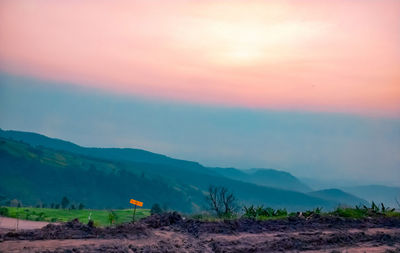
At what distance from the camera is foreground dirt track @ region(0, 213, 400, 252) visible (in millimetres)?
9445

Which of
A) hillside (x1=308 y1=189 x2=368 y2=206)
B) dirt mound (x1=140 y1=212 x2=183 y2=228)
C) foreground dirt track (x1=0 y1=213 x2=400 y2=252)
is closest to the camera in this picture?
foreground dirt track (x1=0 y1=213 x2=400 y2=252)

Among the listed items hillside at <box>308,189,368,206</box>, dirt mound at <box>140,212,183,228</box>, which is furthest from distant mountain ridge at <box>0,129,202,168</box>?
dirt mound at <box>140,212,183,228</box>

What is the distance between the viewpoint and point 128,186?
94.6 m

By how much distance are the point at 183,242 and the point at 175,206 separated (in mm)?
87602

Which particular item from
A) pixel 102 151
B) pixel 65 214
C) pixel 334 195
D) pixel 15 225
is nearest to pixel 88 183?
pixel 102 151

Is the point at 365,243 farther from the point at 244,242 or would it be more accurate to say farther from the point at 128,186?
the point at 128,186

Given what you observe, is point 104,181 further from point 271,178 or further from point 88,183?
point 271,178

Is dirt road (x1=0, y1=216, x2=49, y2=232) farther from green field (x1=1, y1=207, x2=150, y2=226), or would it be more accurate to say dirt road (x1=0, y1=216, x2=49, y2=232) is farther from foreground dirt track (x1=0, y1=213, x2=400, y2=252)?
green field (x1=1, y1=207, x2=150, y2=226)

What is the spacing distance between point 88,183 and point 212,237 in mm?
81314

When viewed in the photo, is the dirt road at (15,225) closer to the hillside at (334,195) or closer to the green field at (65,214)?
the green field at (65,214)

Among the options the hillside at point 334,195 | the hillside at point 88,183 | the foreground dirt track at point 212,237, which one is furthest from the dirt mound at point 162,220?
the hillside at point 334,195

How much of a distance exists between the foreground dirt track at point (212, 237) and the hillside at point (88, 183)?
58.7m

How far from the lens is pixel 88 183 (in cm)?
8850

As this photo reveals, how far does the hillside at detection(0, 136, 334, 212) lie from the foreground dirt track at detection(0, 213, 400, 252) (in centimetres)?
5866
